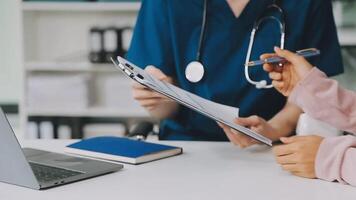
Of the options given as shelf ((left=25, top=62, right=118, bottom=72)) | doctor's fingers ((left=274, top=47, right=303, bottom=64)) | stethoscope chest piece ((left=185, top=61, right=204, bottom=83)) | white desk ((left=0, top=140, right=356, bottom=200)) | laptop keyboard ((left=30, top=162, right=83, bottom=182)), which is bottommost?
white desk ((left=0, top=140, right=356, bottom=200))

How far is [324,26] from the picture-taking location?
1.55 m

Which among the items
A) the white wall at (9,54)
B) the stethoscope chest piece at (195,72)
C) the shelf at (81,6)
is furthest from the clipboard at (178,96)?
the white wall at (9,54)

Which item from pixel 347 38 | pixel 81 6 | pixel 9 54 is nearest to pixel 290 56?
pixel 347 38

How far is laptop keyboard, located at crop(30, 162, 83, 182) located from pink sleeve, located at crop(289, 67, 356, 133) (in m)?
0.46

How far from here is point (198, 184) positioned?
103 cm

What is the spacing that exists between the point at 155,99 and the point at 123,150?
0.78 feet

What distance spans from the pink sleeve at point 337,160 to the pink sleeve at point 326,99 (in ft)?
0.31

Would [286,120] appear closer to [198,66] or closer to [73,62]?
[198,66]

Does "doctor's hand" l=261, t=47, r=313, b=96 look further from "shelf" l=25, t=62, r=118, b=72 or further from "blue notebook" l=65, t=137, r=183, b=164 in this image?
"shelf" l=25, t=62, r=118, b=72

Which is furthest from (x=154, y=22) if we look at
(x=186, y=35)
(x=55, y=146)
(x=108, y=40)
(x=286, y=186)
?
(x=108, y=40)

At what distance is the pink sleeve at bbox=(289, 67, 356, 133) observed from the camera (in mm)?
1144

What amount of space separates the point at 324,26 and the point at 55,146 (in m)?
0.75

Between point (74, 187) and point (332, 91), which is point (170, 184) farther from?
point (332, 91)

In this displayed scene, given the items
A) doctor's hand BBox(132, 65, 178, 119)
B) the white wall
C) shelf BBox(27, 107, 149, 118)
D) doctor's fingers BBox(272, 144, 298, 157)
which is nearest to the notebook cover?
doctor's hand BBox(132, 65, 178, 119)
